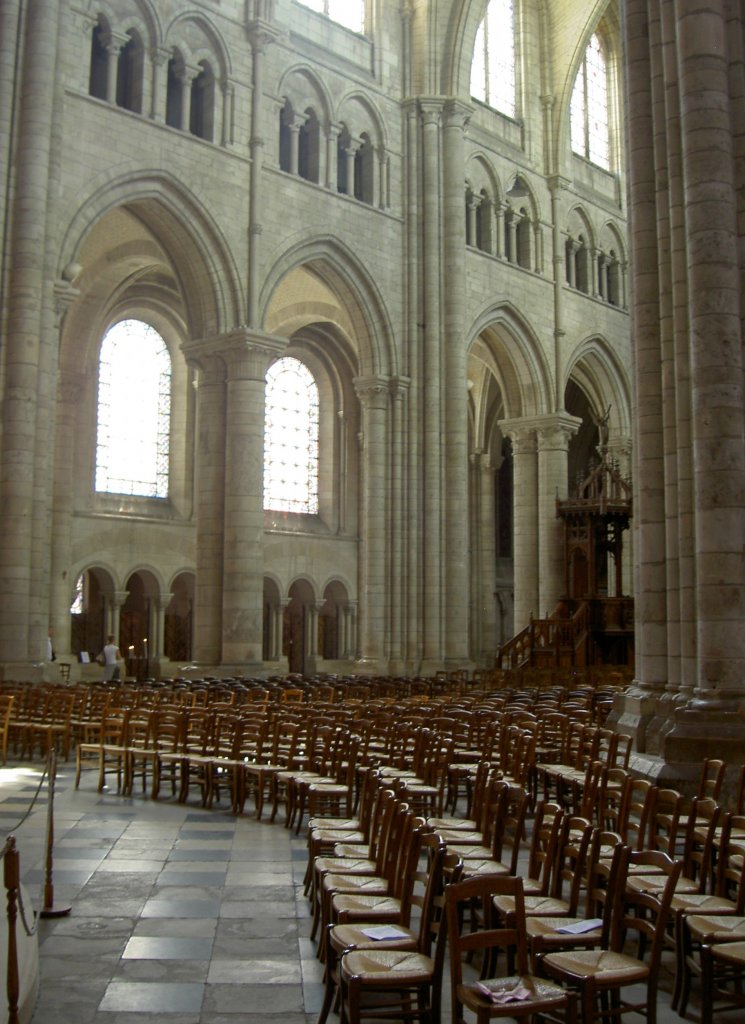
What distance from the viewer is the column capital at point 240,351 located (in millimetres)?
22391

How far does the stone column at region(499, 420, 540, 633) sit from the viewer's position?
30125mm

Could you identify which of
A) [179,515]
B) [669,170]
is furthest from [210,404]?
[669,170]

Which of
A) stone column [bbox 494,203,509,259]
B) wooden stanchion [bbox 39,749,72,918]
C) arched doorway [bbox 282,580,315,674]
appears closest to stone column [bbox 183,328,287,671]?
stone column [bbox 494,203,509,259]

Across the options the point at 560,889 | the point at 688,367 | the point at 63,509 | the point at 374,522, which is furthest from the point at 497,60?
the point at 560,889

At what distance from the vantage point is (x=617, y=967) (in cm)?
416

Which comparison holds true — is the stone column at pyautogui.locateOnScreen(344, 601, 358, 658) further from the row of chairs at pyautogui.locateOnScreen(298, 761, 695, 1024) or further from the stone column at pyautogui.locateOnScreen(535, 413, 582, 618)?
the row of chairs at pyautogui.locateOnScreen(298, 761, 695, 1024)

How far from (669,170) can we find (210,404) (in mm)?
13810

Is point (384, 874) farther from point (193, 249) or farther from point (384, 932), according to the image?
point (193, 249)

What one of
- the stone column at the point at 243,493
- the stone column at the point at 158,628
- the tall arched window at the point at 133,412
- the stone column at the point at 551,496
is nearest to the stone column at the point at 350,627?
the stone column at the point at 158,628

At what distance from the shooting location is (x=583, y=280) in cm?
3297

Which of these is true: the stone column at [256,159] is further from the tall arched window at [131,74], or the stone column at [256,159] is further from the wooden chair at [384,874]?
the wooden chair at [384,874]

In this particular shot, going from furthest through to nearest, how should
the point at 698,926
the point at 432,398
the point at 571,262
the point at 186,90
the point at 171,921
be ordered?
1. the point at 571,262
2. the point at 432,398
3. the point at 186,90
4. the point at 171,921
5. the point at 698,926

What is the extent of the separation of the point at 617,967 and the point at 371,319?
22592 mm

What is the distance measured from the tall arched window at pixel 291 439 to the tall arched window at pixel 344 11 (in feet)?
34.2
